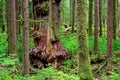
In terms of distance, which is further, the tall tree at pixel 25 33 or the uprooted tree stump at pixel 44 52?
the uprooted tree stump at pixel 44 52

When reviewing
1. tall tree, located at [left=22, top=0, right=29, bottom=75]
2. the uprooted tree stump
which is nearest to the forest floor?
tall tree, located at [left=22, top=0, right=29, bottom=75]

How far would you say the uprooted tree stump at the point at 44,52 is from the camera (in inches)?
490

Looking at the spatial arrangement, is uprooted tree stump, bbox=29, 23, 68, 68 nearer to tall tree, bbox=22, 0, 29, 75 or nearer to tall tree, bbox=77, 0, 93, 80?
tall tree, bbox=22, 0, 29, 75

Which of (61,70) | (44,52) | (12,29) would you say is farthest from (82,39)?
(12,29)

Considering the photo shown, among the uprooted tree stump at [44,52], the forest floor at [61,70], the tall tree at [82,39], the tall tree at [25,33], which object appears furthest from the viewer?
the uprooted tree stump at [44,52]

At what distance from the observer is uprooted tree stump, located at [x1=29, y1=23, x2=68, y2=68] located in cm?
1244

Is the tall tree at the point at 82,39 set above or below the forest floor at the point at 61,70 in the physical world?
above

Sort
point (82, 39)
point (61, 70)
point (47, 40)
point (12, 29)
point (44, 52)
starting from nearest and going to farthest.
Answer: point (82, 39) → point (61, 70) → point (44, 52) → point (47, 40) → point (12, 29)

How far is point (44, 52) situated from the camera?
491 inches

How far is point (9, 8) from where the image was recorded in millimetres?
12969

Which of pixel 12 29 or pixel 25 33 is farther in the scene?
pixel 12 29

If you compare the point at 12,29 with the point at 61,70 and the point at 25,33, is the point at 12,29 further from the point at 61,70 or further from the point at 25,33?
the point at 25,33

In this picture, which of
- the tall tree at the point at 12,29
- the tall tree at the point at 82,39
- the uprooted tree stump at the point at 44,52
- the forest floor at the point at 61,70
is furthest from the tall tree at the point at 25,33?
the tall tree at the point at 12,29

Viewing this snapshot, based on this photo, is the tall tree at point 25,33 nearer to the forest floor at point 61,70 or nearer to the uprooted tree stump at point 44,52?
the forest floor at point 61,70
